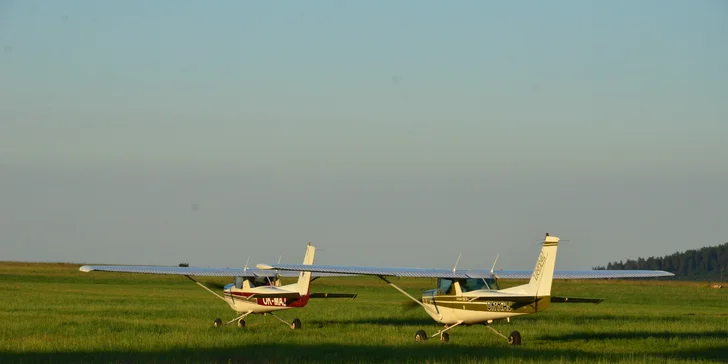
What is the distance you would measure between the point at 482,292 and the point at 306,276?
20.7 ft

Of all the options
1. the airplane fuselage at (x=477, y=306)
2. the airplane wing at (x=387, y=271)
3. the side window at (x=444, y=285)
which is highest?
the airplane wing at (x=387, y=271)

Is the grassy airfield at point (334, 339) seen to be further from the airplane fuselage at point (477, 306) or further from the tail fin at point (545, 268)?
the tail fin at point (545, 268)

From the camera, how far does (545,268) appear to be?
22.1 metres

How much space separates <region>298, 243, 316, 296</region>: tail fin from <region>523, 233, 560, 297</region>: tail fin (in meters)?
7.91

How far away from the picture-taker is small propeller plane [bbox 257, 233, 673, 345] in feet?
72.9

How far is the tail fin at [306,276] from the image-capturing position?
92.3ft

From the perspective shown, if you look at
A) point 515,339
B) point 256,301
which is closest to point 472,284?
point 515,339

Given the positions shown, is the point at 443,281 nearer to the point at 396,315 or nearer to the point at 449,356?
the point at 449,356

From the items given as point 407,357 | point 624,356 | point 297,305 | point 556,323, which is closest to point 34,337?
point 297,305

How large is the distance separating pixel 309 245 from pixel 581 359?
35.9 ft

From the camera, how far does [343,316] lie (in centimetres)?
3428

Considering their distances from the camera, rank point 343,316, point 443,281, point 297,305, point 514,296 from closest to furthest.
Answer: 1. point 514,296
2. point 443,281
3. point 297,305
4. point 343,316

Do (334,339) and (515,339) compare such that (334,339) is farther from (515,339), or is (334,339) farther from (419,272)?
(515,339)

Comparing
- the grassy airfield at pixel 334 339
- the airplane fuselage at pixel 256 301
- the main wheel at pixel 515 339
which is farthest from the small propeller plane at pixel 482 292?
the airplane fuselage at pixel 256 301
